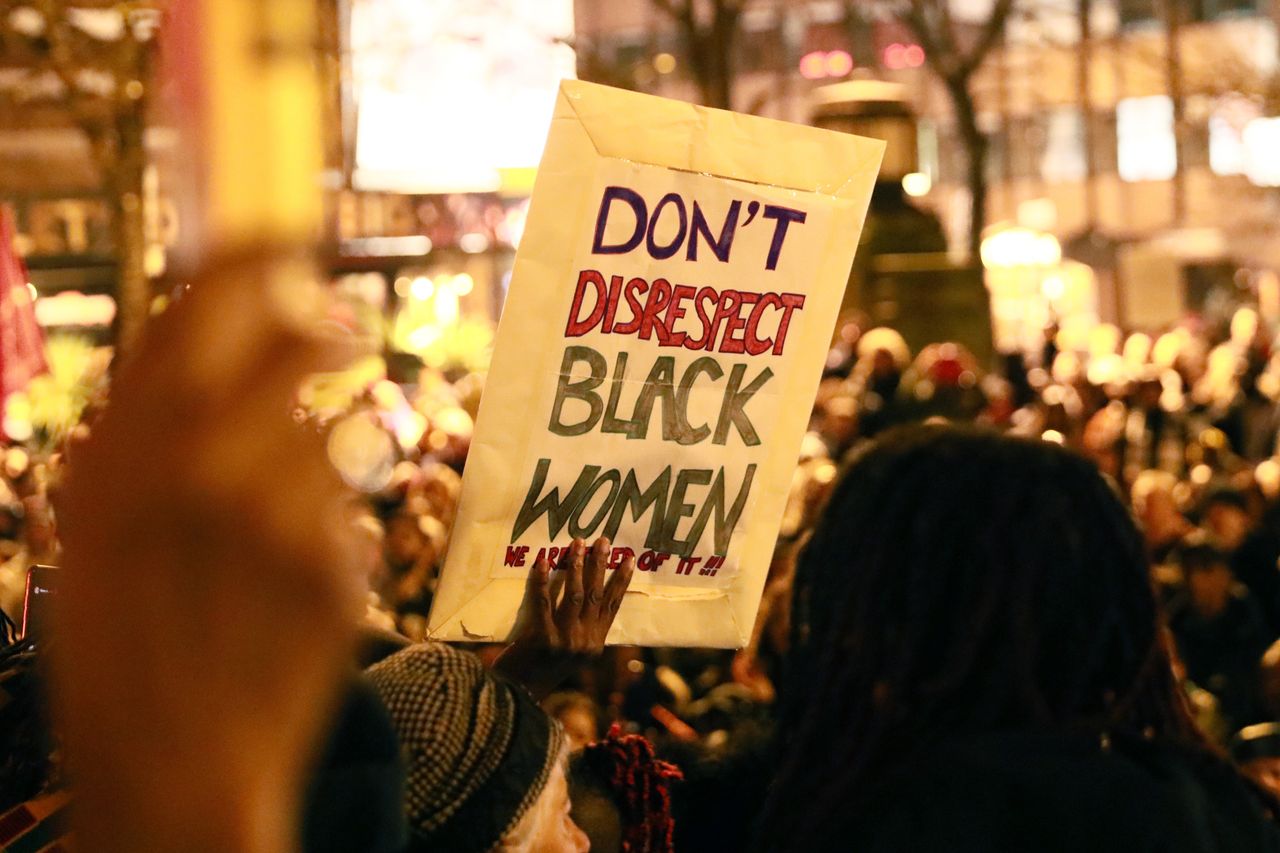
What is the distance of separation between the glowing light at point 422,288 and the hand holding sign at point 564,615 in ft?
71.9

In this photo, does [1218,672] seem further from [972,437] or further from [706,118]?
[972,437]

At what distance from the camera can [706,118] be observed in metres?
2.62

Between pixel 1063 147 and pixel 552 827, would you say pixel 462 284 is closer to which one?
pixel 552 827

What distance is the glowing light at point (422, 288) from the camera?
80.7 ft

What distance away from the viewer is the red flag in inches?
299

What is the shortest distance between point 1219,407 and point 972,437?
11249mm

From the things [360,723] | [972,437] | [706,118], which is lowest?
[360,723]

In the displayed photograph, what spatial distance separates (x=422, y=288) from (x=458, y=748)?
2377 cm

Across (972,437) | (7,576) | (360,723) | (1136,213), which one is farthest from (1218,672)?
(1136,213)

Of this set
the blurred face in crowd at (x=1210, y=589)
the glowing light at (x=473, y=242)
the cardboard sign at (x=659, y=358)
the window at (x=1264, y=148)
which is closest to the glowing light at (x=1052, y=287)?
the window at (x=1264, y=148)

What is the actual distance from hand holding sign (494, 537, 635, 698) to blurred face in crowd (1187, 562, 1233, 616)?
193 inches

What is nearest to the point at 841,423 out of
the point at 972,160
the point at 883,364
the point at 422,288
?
the point at 883,364

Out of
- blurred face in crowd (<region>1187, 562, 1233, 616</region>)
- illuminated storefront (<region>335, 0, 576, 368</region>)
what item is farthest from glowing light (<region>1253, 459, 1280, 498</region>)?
illuminated storefront (<region>335, 0, 576, 368</region>)

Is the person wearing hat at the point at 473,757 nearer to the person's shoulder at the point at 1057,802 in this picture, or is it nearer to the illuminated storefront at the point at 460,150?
the person's shoulder at the point at 1057,802
